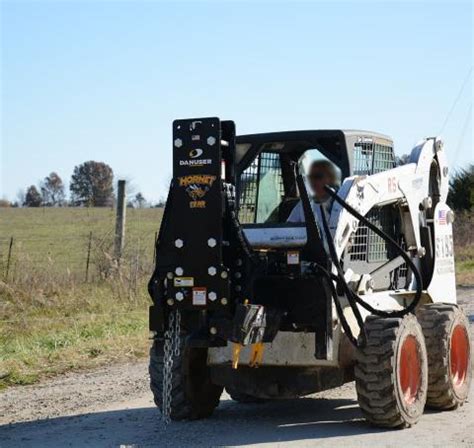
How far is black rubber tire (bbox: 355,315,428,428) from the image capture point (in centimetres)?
789

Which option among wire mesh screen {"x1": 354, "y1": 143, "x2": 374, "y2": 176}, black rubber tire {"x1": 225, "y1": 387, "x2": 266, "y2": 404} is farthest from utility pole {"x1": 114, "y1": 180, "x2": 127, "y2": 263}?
wire mesh screen {"x1": 354, "y1": 143, "x2": 374, "y2": 176}

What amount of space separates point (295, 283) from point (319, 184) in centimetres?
115

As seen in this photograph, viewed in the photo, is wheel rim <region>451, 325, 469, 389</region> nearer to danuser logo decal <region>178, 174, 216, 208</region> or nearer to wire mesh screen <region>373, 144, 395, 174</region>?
wire mesh screen <region>373, 144, 395, 174</region>

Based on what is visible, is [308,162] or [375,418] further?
[308,162]

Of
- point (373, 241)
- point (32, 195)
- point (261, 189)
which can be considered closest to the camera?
point (373, 241)

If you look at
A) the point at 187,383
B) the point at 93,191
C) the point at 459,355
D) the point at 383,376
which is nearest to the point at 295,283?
the point at 383,376

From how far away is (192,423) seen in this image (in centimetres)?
855

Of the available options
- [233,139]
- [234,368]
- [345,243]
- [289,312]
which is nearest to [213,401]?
[234,368]

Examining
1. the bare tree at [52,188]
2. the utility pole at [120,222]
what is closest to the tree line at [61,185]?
the bare tree at [52,188]

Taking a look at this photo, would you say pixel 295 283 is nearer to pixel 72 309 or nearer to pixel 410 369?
pixel 410 369

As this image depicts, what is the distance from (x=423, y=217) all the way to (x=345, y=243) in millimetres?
1743

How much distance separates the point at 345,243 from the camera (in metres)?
8.24

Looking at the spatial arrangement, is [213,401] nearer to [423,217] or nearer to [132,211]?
[423,217]

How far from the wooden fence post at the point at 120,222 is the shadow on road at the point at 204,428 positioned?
9173 mm
